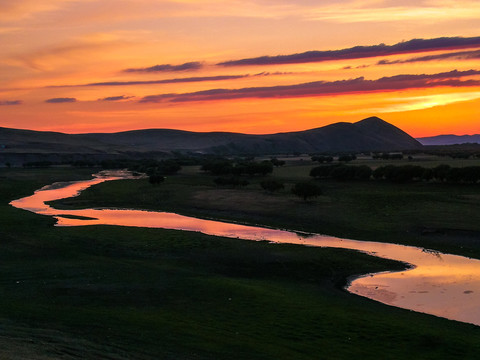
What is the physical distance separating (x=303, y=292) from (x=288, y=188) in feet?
185

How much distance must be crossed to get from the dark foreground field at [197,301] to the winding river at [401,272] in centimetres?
179

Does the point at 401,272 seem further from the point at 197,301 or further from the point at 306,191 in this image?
the point at 306,191

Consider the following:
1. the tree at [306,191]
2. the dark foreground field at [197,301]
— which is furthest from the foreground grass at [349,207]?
the tree at [306,191]

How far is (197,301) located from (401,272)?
590 inches

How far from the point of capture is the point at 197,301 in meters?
25.8

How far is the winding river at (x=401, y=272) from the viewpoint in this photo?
27188 mm

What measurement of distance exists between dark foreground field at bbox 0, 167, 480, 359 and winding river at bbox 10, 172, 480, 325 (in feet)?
5.89

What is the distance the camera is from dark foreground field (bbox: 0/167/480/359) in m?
19.1

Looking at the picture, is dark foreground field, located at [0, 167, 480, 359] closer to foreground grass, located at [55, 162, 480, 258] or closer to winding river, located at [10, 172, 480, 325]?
foreground grass, located at [55, 162, 480, 258]

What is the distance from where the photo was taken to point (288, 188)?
84.8m

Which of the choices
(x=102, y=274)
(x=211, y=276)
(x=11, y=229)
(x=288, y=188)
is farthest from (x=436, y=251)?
(x=288, y=188)

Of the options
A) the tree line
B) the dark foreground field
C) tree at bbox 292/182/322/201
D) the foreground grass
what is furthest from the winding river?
the tree line

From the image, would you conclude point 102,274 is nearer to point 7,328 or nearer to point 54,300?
point 54,300

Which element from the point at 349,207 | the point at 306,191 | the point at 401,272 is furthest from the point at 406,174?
the point at 401,272
